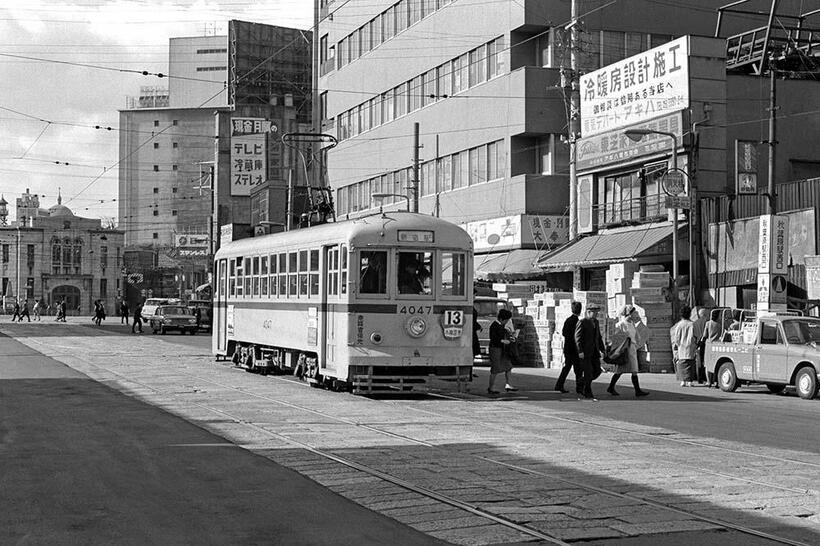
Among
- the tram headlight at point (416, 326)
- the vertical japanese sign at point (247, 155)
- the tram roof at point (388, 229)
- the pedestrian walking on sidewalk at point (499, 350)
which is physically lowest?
the pedestrian walking on sidewalk at point (499, 350)

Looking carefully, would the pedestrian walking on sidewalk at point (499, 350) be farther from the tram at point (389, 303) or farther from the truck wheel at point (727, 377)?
the truck wheel at point (727, 377)

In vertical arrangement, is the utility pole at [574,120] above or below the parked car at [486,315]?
above

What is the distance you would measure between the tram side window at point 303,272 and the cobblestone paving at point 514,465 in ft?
8.33

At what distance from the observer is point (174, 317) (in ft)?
185

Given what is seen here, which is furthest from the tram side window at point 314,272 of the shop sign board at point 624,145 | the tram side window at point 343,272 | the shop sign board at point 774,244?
the shop sign board at point 624,145

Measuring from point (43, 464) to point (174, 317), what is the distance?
4609cm

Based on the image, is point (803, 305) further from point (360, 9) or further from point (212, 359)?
point (360, 9)

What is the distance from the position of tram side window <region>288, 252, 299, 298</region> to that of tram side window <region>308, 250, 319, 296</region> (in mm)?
944

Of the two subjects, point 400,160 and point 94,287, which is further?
point 94,287

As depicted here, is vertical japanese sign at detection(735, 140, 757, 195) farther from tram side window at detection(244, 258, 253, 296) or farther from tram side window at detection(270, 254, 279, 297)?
tram side window at detection(270, 254, 279, 297)

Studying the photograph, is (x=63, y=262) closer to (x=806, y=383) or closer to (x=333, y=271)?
(x=333, y=271)

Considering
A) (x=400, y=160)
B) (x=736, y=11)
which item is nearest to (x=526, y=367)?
(x=736, y=11)

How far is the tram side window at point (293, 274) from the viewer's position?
22.0 m

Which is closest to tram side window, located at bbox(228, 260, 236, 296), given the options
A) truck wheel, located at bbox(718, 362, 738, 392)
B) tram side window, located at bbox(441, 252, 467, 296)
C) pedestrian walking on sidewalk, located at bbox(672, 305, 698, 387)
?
tram side window, located at bbox(441, 252, 467, 296)
